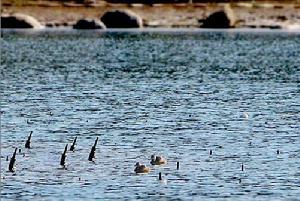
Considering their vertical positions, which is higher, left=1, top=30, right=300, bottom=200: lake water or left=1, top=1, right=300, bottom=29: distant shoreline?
left=1, top=1, right=300, bottom=29: distant shoreline

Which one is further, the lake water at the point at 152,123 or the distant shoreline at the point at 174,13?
the distant shoreline at the point at 174,13

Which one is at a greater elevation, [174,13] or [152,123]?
[174,13]

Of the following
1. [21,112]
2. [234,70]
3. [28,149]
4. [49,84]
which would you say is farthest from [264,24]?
[28,149]

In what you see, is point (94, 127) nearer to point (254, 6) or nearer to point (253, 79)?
point (253, 79)

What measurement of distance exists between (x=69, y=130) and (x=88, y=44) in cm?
7076

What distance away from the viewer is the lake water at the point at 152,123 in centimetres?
4375

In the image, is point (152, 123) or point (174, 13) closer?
point (152, 123)

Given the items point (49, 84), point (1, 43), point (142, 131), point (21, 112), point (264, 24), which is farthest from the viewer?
point (264, 24)

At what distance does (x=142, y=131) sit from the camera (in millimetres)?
56469

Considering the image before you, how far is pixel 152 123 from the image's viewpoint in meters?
59.6

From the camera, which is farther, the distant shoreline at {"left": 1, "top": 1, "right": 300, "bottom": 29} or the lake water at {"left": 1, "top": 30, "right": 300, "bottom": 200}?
the distant shoreline at {"left": 1, "top": 1, "right": 300, "bottom": 29}

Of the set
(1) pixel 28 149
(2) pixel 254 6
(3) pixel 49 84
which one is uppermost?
(2) pixel 254 6

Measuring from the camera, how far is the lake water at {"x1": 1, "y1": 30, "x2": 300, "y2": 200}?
43.8 metres

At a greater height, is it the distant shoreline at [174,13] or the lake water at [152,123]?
the distant shoreline at [174,13]
